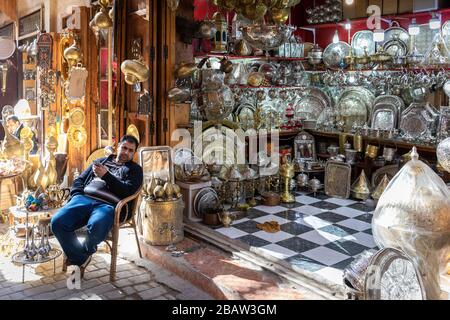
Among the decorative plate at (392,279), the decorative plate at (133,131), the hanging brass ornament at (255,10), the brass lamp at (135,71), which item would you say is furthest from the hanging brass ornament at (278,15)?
the decorative plate at (392,279)

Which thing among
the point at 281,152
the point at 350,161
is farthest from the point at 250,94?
the point at 350,161

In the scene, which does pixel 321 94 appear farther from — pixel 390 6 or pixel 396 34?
pixel 390 6

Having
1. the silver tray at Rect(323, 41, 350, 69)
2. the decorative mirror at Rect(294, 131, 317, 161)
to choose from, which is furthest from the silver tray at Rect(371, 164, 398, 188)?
the silver tray at Rect(323, 41, 350, 69)

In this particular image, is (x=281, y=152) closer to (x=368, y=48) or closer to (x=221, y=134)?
(x=221, y=134)

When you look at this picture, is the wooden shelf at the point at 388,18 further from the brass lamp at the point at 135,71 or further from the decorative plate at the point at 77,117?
the decorative plate at the point at 77,117

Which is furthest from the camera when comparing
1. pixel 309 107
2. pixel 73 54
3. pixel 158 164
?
pixel 309 107

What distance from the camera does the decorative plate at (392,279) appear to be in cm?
228

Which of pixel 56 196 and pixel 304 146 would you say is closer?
pixel 56 196

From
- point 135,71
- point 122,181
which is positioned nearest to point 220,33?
point 135,71

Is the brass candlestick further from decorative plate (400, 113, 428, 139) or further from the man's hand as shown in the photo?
the man's hand

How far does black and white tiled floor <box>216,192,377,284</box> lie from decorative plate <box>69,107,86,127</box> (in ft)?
7.44

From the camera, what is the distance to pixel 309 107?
6715 mm

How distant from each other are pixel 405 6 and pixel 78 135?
4138 mm

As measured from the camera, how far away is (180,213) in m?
3.98
